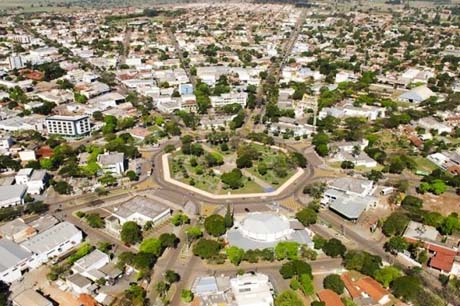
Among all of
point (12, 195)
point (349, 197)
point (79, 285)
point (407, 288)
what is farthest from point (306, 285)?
point (12, 195)

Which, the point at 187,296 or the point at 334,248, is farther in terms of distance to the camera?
the point at 334,248

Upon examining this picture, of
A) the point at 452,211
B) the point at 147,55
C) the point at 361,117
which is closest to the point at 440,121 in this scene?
the point at 361,117

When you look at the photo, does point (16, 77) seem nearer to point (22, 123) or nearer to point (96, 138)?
point (22, 123)

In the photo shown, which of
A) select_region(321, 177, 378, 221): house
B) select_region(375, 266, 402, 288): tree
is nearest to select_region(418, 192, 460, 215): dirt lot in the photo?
select_region(321, 177, 378, 221): house

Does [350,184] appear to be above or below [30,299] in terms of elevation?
above

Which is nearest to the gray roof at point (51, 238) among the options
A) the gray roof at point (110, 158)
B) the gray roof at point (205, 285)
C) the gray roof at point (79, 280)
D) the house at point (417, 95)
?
the gray roof at point (79, 280)

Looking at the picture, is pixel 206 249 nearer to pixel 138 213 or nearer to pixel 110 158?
pixel 138 213
